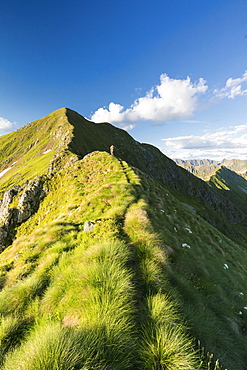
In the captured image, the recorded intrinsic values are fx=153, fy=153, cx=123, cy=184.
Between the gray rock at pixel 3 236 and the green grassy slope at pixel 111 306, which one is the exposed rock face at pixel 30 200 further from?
the green grassy slope at pixel 111 306

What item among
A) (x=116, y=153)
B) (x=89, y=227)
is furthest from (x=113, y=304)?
(x=116, y=153)

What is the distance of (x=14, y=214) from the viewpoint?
2338 centimetres

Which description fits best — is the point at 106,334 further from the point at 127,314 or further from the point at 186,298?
the point at 186,298

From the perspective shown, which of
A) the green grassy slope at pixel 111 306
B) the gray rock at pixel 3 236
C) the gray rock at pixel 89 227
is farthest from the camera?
the gray rock at pixel 3 236

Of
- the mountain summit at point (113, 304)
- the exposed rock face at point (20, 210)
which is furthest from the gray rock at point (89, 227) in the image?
the exposed rock face at point (20, 210)

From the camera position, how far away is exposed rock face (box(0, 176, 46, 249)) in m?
22.0

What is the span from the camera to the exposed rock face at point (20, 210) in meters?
22.0

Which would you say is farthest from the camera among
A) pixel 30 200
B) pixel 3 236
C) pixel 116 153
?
pixel 116 153

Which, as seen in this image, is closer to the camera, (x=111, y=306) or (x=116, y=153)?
(x=111, y=306)

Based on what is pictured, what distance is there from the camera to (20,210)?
2361cm

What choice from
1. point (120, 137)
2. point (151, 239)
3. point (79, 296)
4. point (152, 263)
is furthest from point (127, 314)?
point (120, 137)

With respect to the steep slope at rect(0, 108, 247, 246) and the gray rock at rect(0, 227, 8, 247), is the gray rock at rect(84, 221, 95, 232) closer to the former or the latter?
the gray rock at rect(0, 227, 8, 247)

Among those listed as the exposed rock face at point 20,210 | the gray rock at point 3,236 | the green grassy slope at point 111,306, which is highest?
the green grassy slope at point 111,306

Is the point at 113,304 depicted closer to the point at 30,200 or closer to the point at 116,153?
the point at 30,200
